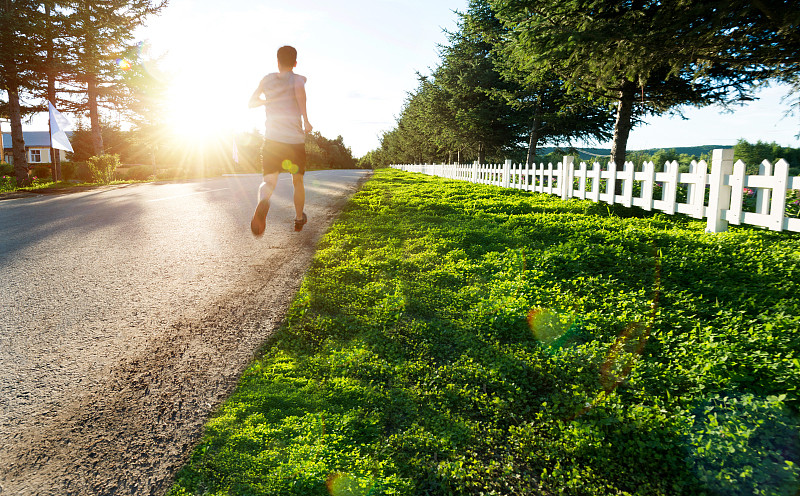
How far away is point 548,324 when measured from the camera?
137 inches

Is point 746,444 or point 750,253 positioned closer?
point 746,444

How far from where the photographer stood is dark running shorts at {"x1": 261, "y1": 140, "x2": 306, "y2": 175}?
5676mm

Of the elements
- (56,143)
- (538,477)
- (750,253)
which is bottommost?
(538,477)

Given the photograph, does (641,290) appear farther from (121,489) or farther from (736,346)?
(121,489)

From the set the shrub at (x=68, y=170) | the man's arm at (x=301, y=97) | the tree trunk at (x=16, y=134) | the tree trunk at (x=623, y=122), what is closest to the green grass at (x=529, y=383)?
the man's arm at (x=301, y=97)

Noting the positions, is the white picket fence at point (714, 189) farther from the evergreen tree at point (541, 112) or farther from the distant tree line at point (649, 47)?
the evergreen tree at point (541, 112)

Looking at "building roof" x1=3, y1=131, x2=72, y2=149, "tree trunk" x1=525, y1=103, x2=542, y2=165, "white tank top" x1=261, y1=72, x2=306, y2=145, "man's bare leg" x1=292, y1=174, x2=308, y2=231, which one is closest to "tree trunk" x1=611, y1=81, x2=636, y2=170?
"man's bare leg" x1=292, y1=174, x2=308, y2=231

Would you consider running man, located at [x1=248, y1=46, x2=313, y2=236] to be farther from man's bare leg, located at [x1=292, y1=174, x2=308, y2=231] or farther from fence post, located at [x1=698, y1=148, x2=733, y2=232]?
fence post, located at [x1=698, y1=148, x2=733, y2=232]

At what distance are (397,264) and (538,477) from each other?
3110 millimetres

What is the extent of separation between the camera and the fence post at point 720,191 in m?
6.23

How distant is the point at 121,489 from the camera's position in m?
1.91

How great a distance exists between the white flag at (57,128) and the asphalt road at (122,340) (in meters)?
15.5

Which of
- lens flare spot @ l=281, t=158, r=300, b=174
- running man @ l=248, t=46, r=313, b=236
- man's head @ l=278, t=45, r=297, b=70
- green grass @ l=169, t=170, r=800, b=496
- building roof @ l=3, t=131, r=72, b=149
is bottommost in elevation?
green grass @ l=169, t=170, r=800, b=496

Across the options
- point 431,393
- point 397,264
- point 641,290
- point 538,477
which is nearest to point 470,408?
point 431,393
